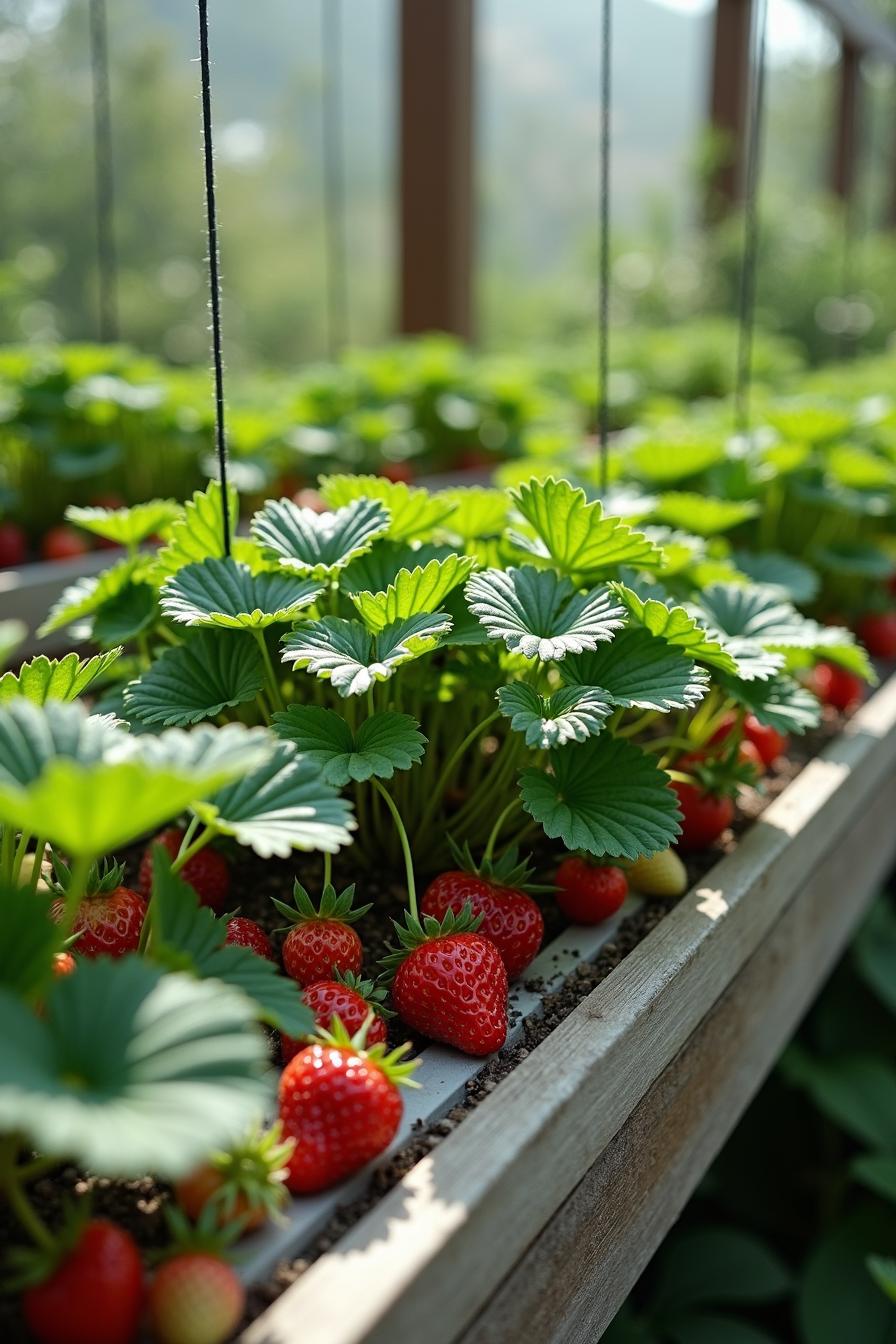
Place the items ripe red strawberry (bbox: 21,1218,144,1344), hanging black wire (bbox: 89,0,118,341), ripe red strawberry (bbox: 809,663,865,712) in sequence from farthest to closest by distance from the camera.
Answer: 1. hanging black wire (bbox: 89,0,118,341)
2. ripe red strawberry (bbox: 809,663,865,712)
3. ripe red strawberry (bbox: 21,1218,144,1344)

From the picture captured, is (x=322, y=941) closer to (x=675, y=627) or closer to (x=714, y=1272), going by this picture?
(x=675, y=627)

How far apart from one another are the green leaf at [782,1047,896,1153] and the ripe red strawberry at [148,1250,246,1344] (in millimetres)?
1355

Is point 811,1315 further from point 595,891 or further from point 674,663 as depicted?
point 674,663

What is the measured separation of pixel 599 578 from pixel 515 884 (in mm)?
289

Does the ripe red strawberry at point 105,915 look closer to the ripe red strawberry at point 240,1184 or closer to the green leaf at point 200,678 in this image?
the green leaf at point 200,678

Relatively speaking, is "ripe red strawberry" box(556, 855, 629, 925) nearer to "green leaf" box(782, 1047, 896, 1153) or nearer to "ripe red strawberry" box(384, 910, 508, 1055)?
"ripe red strawberry" box(384, 910, 508, 1055)

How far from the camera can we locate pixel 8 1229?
71cm

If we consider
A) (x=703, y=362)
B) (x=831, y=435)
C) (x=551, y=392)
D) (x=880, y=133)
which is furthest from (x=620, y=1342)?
(x=880, y=133)

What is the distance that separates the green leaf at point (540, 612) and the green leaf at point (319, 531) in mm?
121

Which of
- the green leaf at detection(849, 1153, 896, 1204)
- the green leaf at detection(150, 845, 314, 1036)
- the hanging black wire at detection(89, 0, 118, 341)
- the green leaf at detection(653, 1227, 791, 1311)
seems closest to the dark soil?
the green leaf at detection(150, 845, 314, 1036)

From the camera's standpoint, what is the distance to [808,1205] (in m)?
2.02

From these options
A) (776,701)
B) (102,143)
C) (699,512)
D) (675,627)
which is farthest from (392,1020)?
(102,143)

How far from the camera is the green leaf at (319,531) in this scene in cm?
105

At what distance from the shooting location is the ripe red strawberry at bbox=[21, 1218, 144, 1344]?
1.99ft
